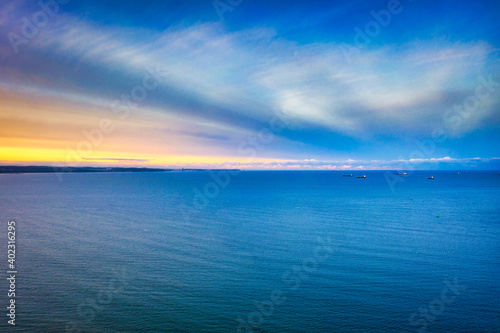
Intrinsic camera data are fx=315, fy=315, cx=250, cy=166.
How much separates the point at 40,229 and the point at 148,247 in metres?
25.2

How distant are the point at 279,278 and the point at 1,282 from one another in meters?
26.7

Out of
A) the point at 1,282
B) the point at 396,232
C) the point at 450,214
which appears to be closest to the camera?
the point at 1,282

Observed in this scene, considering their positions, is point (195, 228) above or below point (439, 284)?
above

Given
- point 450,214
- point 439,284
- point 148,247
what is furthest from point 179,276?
point 450,214

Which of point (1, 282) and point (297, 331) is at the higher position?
point (1, 282)

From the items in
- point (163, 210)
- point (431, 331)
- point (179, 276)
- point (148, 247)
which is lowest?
point (431, 331)

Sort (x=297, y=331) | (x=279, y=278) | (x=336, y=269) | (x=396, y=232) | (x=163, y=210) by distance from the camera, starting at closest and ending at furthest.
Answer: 1. (x=297, y=331)
2. (x=279, y=278)
3. (x=336, y=269)
4. (x=396, y=232)
5. (x=163, y=210)

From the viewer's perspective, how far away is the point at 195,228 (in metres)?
56.9

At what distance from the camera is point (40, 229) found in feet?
180

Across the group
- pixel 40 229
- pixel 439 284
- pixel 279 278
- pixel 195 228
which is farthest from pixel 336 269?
pixel 40 229

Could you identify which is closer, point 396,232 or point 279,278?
point 279,278

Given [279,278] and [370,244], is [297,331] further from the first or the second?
[370,244]

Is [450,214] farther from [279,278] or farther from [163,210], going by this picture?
[163,210]

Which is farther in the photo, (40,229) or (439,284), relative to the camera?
(40,229)
